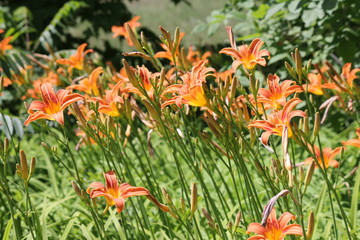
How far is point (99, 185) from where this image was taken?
1538 millimetres

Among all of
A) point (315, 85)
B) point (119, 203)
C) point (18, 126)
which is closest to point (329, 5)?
point (315, 85)

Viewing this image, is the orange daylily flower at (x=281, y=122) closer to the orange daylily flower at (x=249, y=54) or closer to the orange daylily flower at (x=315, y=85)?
the orange daylily flower at (x=249, y=54)

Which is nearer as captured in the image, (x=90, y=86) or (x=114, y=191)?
(x=114, y=191)

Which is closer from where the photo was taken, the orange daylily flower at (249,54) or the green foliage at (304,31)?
the orange daylily flower at (249,54)

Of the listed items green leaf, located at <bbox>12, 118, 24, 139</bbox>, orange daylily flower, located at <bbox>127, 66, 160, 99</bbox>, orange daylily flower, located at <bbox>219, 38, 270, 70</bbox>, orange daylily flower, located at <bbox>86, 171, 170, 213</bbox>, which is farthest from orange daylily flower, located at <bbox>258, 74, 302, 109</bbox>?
green leaf, located at <bbox>12, 118, 24, 139</bbox>

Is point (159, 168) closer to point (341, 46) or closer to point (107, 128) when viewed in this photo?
point (341, 46)

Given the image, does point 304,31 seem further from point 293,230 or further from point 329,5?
point 293,230

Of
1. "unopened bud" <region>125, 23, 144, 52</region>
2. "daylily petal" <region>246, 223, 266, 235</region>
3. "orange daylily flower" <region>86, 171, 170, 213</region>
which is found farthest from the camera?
"unopened bud" <region>125, 23, 144, 52</region>

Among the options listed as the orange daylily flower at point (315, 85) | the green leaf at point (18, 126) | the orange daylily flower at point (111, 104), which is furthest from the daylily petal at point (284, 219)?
the green leaf at point (18, 126)

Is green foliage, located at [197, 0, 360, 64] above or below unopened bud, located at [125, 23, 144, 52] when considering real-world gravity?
below

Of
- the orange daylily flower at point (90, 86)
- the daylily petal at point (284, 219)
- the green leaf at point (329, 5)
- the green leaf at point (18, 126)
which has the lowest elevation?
the daylily petal at point (284, 219)

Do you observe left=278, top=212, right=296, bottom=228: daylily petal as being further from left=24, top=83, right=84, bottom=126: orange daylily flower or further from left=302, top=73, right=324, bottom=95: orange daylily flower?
left=302, top=73, right=324, bottom=95: orange daylily flower

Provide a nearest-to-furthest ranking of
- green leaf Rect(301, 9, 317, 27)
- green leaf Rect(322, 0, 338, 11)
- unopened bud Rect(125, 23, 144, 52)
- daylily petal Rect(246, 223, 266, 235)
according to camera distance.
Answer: daylily petal Rect(246, 223, 266, 235) → unopened bud Rect(125, 23, 144, 52) → green leaf Rect(322, 0, 338, 11) → green leaf Rect(301, 9, 317, 27)

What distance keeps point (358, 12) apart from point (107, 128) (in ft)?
8.06
